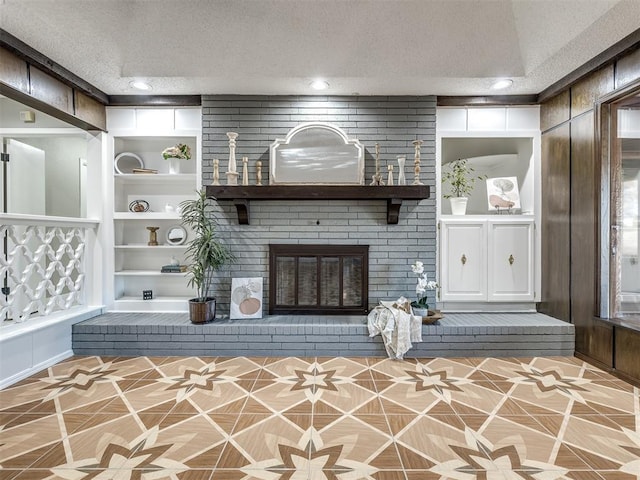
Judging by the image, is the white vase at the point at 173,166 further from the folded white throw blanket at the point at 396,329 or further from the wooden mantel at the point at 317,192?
the folded white throw blanket at the point at 396,329

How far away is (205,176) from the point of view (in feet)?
10.8

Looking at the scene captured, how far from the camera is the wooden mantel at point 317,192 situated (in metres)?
2.97

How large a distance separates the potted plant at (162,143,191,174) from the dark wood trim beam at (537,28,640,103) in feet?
11.6

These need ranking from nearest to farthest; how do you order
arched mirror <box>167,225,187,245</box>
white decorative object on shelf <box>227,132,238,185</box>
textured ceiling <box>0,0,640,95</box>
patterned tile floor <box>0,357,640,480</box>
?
patterned tile floor <box>0,357,640,480</box>
textured ceiling <box>0,0,640,95</box>
white decorative object on shelf <box>227,132,238,185</box>
arched mirror <box>167,225,187,245</box>

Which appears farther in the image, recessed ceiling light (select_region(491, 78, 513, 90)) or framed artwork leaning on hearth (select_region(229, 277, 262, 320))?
framed artwork leaning on hearth (select_region(229, 277, 262, 320))

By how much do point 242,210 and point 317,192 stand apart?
755mm

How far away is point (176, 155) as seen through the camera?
3344mm

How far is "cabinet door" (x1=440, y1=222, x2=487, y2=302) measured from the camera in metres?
3.32

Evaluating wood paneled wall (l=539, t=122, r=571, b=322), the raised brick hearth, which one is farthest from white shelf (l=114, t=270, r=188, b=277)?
wood paneled wall (l=539, t=122, r=571, b=322)

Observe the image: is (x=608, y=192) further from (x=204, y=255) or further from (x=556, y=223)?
(x=204, y=255)

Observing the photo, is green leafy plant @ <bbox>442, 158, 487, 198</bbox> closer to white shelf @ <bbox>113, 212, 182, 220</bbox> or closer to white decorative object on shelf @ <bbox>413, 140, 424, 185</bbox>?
white decorative object on shelf @ <bbox>413, 140, 424, 185</bbox>

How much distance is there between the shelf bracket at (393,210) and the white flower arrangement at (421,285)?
47 centimetres

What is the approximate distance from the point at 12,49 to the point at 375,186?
2.86 meters

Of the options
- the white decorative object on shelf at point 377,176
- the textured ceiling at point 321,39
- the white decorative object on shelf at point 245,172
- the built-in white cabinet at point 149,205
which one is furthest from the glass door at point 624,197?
the built-in white cabinet at point 149,205
